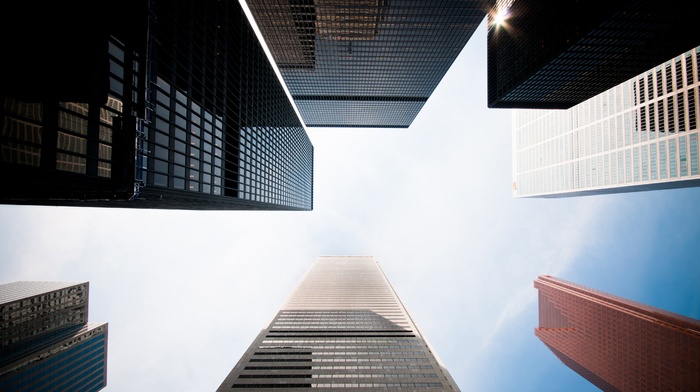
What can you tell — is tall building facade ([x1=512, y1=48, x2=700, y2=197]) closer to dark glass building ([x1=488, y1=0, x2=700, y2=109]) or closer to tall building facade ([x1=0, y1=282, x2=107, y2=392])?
dark glass building ([x1=488, y1=0, x2=700, y2=109])

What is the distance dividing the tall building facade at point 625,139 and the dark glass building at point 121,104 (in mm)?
135498

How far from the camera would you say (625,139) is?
404ft

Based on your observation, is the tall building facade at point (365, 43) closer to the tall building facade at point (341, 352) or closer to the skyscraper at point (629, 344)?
the tall building facade at point (341, 352)

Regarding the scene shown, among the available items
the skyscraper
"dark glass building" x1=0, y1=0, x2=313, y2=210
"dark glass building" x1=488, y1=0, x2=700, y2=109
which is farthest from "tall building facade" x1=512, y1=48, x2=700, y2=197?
"dark glass building" x1=0, y1=0, x2=313, y2=210

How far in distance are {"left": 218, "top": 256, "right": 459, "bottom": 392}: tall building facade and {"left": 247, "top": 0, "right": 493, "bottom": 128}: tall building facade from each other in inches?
3667

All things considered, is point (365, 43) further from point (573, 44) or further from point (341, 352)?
point (341, 352)

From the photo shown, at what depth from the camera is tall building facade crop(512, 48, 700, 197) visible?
10019 centimetres

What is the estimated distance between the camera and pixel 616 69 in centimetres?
8512

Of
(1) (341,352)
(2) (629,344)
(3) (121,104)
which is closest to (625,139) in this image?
(2) (629,344)

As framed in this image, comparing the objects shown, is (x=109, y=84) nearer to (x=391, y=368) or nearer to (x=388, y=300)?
(x=391, y=368)

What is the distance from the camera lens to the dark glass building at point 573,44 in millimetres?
63094

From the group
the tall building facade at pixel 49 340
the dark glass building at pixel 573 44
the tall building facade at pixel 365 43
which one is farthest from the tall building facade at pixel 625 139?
the tall building facade at pixel 49 340

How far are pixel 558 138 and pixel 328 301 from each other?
463 feet

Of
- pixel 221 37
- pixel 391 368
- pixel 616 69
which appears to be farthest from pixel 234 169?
pixel 616 69
